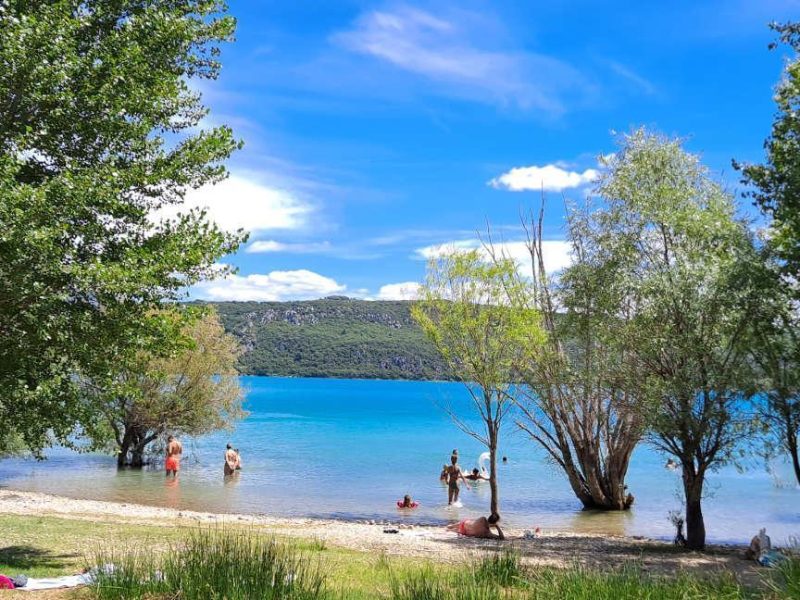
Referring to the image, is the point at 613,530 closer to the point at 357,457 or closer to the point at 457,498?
the point at 457,498

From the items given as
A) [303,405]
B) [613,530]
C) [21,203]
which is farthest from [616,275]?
[303,405]

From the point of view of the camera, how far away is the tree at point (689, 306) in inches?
622

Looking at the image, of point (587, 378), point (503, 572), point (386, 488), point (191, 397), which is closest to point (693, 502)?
point (587, 378)

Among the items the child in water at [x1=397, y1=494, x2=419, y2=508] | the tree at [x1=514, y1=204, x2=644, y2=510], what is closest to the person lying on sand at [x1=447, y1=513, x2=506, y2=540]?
the tree at [x1=514, y1=204, x2=644, y2=510]

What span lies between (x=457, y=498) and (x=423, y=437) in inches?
1550

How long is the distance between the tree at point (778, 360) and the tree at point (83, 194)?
37.7 feet

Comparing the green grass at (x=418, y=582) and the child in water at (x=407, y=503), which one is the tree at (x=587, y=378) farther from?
the green grass at (x=418, y=582)

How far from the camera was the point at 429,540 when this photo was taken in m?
18.3

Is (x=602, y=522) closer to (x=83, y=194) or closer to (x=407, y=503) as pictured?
(x=407, y=503)

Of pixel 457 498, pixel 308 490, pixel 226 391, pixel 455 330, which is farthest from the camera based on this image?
pixel 226 391

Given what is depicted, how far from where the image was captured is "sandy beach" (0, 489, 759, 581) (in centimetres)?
1498

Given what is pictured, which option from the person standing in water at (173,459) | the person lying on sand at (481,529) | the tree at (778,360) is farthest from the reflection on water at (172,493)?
the tree at (778,360)

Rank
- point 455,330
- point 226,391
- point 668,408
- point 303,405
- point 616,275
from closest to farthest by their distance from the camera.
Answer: point 668,408, point 616,275, point 455,330, point 226,391, point 303,405

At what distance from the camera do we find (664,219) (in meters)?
17.1
